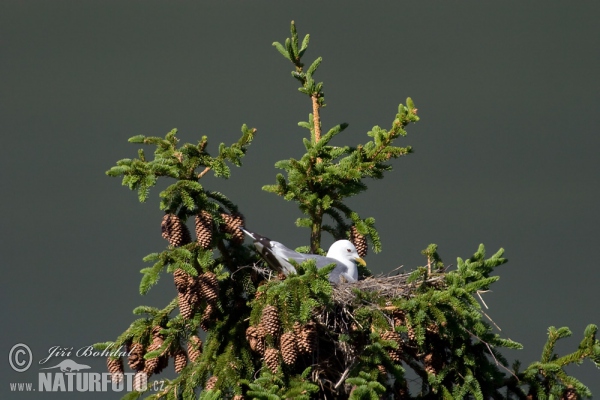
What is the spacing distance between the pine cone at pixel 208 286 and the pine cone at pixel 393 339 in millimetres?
797

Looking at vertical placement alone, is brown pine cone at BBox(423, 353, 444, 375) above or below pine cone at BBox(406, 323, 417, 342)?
below

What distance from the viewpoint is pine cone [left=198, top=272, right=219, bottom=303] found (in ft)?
22.7

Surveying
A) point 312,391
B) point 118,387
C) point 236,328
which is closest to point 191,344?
point 236,328

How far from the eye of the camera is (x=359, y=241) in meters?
7.71

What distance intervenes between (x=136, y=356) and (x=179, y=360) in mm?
214

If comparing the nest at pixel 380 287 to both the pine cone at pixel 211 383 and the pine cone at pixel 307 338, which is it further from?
the pine cone at pixel 211 383

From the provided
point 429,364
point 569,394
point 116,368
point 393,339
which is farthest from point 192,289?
point 569,394

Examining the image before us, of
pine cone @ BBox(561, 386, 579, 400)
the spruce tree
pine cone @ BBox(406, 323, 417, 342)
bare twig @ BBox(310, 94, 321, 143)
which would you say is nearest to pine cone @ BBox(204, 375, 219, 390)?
the spruce tree

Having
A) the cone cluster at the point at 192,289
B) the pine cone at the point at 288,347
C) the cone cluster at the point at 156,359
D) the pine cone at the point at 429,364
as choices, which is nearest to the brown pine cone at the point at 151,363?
the cone cluster at the point at 156,359

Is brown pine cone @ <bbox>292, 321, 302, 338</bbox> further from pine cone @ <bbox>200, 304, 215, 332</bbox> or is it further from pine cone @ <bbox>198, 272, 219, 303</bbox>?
pine cone @ <bbox>200, 304, 215, 332</bbox>

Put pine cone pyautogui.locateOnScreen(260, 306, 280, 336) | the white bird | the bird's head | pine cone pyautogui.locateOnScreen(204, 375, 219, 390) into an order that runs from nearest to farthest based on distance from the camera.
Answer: pine cone pyautogui.locateOnScreen(260, 306, 280, 336) < pine cone pyautogui.locateOnScreen(204, 375, 219, 390) < the white bird < the bird's head

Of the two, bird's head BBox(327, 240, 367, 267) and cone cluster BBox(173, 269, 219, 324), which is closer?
cone cluster BBox(173, 269, 219, 324)

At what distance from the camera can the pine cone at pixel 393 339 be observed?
692cm

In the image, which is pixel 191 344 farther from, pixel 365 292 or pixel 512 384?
pixel 512 384
